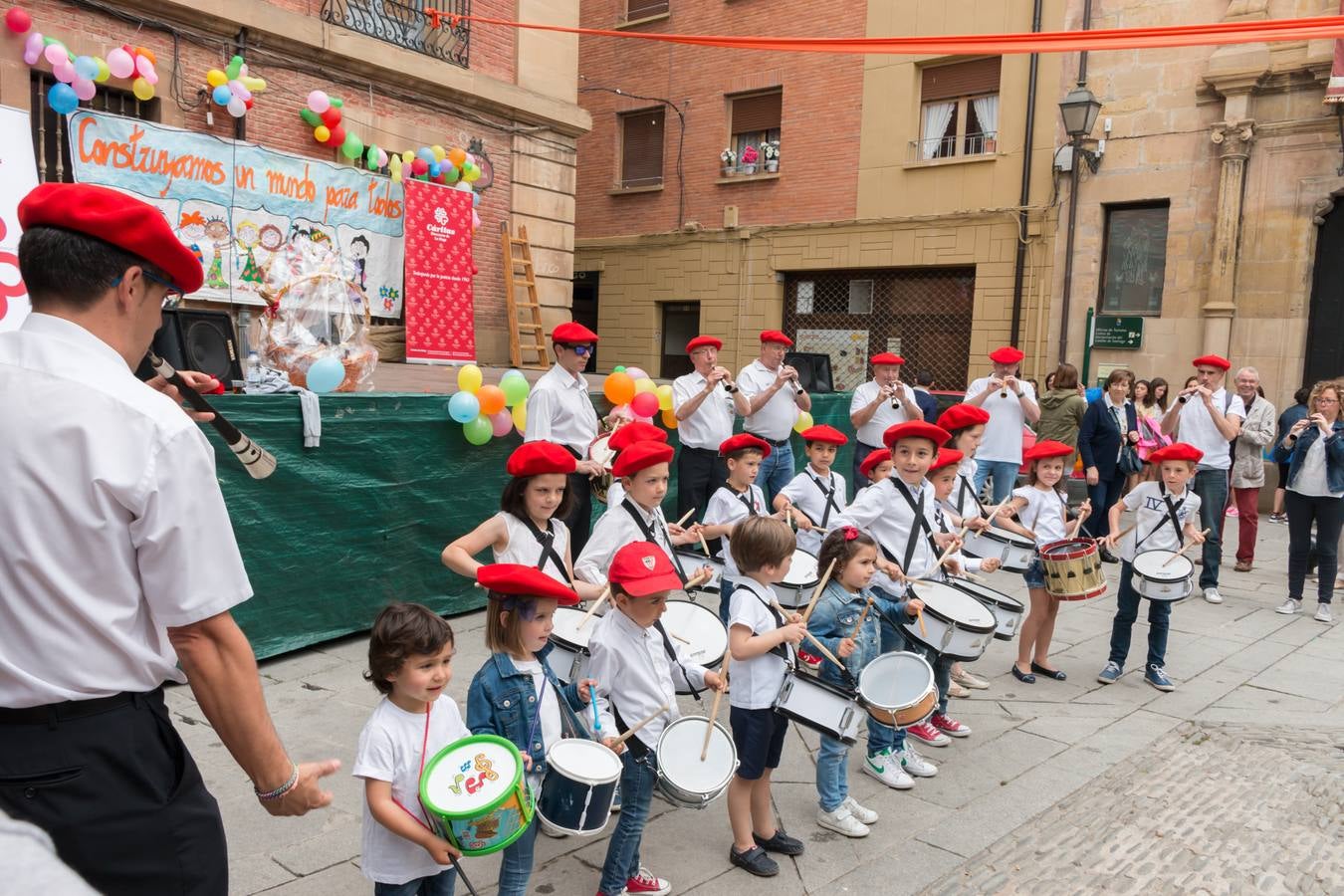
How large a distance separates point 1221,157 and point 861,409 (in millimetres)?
8411

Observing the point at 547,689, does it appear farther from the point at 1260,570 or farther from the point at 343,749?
the point at 1260,570

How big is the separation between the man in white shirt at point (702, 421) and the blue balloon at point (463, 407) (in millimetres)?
1640

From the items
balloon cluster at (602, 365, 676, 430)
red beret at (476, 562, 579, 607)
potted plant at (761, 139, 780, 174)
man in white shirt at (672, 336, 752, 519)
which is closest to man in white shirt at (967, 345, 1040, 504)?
man in white shirt at (672, 336, 752, 519)

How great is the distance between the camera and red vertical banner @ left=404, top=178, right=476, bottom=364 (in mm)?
12672

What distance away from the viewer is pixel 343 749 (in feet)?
15.5

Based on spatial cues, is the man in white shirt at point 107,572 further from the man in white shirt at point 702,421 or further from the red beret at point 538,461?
the man in white shirt at point 702,421

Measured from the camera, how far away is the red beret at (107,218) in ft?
5.97

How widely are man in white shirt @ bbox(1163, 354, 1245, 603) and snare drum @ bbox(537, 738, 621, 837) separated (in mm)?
7369

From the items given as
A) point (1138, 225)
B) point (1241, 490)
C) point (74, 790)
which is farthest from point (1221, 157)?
point (74, 790)

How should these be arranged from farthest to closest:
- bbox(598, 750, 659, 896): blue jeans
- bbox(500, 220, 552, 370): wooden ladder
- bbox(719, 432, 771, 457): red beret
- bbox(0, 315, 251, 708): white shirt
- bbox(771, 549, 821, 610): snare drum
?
bbox(500, 220, 552, 370): wooden ladder → bbox(719, 432, 771, 457): red beret → bbox(771, 549, 821, 610): snare drum → bbox(598, 750, 659, 896): blue jeans → bbox(0, 315, 251, 708): white shirt

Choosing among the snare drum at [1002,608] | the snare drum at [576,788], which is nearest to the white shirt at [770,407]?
the snare drum at [1002,608]

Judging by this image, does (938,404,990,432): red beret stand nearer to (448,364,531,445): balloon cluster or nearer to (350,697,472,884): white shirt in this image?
(448,364,531,445): balloon cluster

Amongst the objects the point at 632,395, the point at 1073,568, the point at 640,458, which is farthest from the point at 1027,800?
the point at 632,395

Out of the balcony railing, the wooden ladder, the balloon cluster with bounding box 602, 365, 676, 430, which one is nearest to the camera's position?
the balloon cluster with bounding box 602, 365, 676, 430
